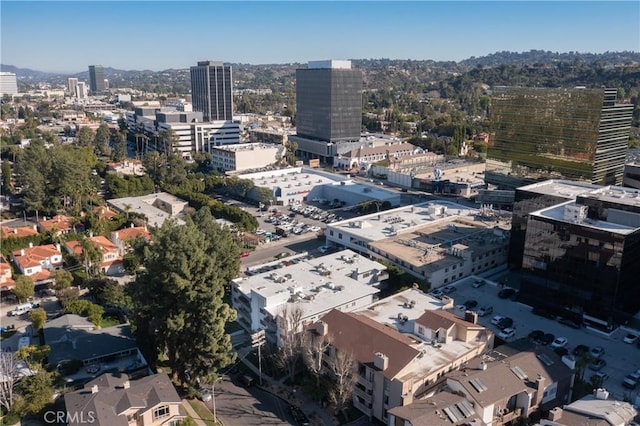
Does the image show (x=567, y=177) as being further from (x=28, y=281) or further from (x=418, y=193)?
(x=28, y=281)

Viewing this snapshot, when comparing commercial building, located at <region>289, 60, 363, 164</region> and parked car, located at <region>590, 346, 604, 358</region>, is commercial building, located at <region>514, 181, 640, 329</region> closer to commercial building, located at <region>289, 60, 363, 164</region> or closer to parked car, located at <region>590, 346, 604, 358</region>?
parked car, located at <region>590, 346, 604, 358</region>

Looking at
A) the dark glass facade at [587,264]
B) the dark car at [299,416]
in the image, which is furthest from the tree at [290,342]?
the dark glass facade at [587,264]

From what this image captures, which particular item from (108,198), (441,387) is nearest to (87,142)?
(108,198)

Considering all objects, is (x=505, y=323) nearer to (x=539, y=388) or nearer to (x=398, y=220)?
(x=539, y=388)

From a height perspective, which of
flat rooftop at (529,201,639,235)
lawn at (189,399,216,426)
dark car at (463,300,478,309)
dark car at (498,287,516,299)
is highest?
flat rooftop at (529,201,639,235)

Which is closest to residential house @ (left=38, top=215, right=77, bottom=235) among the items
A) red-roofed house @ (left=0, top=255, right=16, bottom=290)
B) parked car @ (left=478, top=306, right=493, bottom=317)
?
red-roofed house @ (left=0, top=255, right=16, bottom=290)
